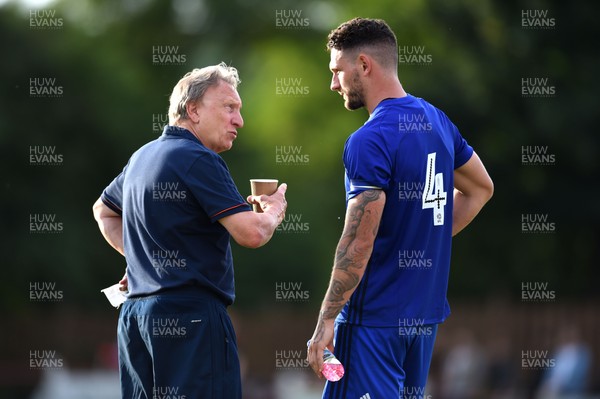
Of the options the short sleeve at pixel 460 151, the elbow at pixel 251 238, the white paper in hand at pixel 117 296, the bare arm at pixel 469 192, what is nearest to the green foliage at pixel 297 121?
→ the bare arm at pixel 469 192

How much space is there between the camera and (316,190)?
111 feet

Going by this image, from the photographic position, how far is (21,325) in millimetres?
26016

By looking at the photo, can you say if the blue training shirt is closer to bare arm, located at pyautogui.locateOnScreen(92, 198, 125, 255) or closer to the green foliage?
bare arm, located at pyautogui.locateOnScreen(92, 198, 125, 255)

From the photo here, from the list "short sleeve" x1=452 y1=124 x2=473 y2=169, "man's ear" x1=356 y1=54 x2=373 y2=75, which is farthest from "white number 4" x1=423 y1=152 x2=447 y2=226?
"man's ear" x1=356 y1=54 x2=373 y2=75

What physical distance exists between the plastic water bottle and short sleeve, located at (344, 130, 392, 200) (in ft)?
2.80

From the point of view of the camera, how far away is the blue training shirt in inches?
215

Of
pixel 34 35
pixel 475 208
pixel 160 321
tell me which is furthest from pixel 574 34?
pixel 160 321

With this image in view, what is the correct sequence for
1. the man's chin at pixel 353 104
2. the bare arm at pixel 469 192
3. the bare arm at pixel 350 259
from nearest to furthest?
1. the bare arm at pixel 350 259
2. the man's chin at pixel 353 104
3. the bare arm at pixel 469 192

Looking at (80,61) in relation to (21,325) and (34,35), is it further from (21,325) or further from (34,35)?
(21,325)

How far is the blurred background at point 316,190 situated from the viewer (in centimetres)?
2092

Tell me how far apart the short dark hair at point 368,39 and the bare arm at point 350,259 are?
822 mm

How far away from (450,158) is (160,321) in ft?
6.04

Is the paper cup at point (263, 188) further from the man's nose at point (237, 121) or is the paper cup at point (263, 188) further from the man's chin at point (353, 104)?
the man's chin at point (353, 104)

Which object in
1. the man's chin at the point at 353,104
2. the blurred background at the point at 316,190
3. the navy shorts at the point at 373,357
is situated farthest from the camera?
the blurred background at the point at 316,190
